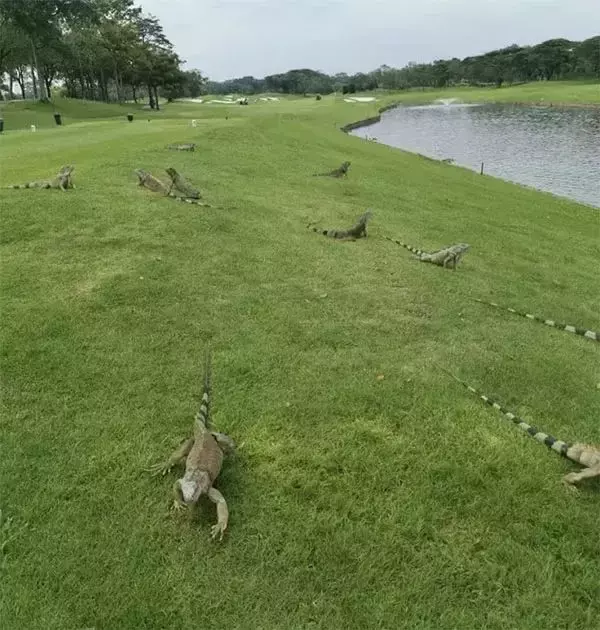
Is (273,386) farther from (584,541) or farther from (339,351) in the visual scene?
(584,541)

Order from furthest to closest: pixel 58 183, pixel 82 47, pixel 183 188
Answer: pixel 82 47 → pixel 183 188 → pixel 58 183

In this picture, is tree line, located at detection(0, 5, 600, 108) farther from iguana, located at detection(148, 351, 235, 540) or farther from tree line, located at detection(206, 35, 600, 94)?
iguana, located at detection(148, 351, 235, 540)

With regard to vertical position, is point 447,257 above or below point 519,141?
above

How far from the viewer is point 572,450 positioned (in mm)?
5262

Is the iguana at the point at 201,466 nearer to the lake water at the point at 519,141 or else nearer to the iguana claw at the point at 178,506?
the iguana claw at the point at 178,506

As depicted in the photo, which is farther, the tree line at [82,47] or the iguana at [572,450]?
the tree line at [82,47]

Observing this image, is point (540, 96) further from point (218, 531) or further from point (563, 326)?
point (218, 531)

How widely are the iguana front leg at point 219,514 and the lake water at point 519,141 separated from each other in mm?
21479

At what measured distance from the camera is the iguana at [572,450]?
498 cm

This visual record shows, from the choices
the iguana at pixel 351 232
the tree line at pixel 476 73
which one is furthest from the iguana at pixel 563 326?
the tree line at pixel 476 73

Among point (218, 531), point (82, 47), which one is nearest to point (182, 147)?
point (218, 531)

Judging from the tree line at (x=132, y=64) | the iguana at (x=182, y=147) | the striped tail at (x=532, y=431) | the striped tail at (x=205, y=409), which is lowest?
the striped tail at (x=532, y=431)

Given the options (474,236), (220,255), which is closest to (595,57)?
(474,236)

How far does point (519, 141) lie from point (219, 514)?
133 feet
